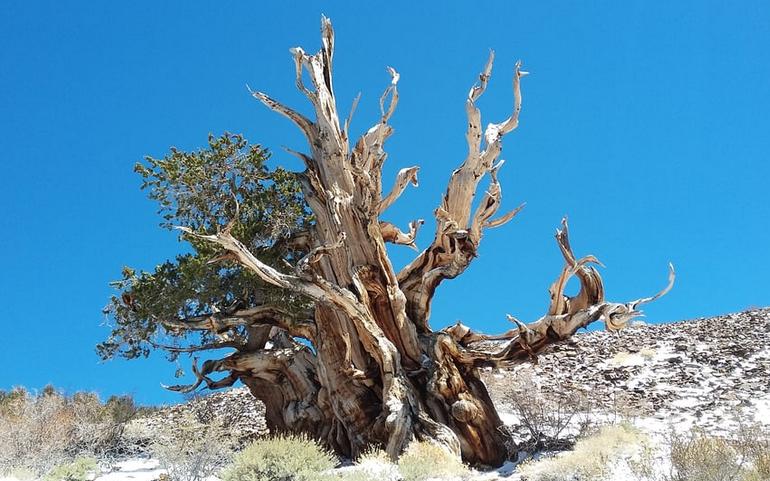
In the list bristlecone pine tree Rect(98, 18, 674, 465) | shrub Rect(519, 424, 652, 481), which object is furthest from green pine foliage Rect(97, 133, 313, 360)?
shrub Rect(519, 424, 652, 481)

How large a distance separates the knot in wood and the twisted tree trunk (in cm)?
2

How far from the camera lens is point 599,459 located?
8.06 metres

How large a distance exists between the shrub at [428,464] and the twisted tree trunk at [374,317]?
0.39 m

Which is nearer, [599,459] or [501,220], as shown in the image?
[599,459]

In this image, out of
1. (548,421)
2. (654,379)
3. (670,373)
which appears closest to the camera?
(548,421)

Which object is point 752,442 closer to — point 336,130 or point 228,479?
point 228,479

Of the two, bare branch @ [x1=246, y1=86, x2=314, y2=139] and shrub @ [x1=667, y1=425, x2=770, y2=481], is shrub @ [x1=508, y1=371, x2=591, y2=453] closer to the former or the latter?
shrub @ [x1=667, y1=425, x2=770, y2=481]

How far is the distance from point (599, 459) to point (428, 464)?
214cm

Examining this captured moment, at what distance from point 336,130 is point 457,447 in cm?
579

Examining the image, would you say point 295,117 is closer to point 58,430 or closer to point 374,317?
point 374,317

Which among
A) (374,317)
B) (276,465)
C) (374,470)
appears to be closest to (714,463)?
(374,470)

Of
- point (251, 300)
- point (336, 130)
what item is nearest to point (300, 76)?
point (336, 130)

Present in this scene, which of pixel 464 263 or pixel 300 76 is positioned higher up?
pixel 300 76

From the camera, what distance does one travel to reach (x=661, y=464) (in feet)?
25.5
